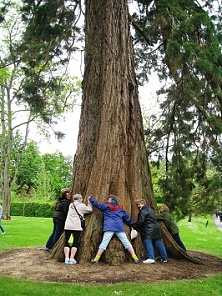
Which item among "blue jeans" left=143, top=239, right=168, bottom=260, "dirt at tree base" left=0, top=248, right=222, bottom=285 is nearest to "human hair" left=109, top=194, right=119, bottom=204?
"blue jeans" left=143, top=239, right=168, bottom=260

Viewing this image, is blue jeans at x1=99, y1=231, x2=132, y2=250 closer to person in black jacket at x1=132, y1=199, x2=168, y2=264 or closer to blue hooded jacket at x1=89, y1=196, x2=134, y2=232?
blue hooded jacket at x1=89, y1=196, x2=134, y2=232

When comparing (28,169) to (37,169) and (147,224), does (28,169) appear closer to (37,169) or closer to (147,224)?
Answer: (37,169)

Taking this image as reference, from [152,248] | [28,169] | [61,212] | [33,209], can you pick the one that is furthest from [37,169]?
[152,248]

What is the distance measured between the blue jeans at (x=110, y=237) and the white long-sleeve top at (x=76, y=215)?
55 centimetres

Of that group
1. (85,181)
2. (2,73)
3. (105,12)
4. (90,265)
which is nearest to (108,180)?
(85,181)

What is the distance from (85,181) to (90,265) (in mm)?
2012

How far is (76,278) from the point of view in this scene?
7.30 m

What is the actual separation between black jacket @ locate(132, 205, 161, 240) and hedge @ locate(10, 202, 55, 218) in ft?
96.0

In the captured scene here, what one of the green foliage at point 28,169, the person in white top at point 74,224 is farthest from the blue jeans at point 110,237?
the green foliage at point 28,169

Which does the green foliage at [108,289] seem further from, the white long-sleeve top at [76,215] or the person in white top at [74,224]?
the white long-sleeve top at [76,215]

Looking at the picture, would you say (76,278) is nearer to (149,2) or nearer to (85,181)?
(85,181)

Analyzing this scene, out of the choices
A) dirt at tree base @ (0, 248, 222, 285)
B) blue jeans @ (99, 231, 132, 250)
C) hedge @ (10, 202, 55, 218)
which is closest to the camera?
dirt at tree base @ (0, 248, 222, 285)

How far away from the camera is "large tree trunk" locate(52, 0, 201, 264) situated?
889 centimetres

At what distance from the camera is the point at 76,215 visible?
8.52 metres
